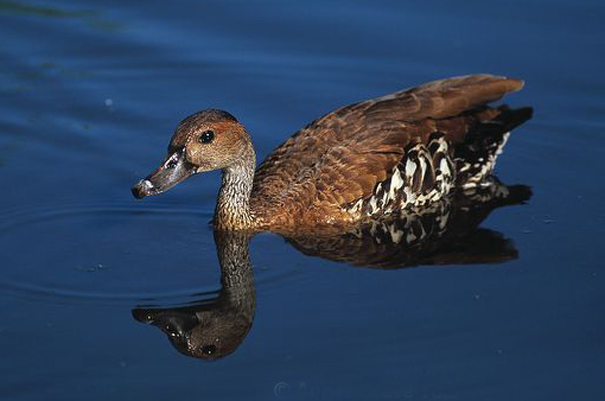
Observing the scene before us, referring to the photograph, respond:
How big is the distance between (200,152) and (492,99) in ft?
8.64

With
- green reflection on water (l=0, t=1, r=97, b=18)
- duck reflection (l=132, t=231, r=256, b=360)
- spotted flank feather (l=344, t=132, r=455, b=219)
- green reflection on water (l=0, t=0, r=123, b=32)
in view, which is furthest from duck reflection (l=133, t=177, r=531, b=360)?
green reflection on water (l=0, t=1, r=97, b=18)

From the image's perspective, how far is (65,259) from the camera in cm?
1023

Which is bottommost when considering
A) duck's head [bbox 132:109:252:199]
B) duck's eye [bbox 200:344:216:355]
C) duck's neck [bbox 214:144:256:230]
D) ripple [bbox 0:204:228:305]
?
duck's eye [bbox 200:344:216:355]

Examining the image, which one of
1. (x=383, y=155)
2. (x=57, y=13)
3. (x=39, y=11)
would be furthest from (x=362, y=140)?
(x=39, y=11)

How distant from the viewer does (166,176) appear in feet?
34.7

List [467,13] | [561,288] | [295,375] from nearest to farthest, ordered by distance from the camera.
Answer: [295,375]
[561,288]
[467,13]

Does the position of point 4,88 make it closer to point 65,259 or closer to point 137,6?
point 137,6

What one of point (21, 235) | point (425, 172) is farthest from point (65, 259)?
point (425, 172)

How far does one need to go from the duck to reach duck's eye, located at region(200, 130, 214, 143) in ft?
0.04

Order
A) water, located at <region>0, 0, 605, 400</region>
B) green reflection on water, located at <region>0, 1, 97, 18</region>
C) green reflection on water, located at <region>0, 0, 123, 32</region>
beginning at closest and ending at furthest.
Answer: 1. water, located at <region>0, 0, 605, 400</region>
2. green reflection on water, located at <region>0, 0, 123, 32</region>
3. green reflection on water, located at <region>0, 1, 97, 18</region>

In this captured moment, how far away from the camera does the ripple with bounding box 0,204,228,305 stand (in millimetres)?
Answer: 9719

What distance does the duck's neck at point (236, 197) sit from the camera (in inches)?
430

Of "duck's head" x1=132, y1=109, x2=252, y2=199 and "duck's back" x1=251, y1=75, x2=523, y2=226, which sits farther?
"duck's back" x1=251, y1=75, x2=523, y2=226

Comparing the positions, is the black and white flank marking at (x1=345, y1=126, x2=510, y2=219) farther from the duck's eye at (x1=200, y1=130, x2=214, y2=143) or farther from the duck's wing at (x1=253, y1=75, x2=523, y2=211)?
the duck's eye at (x1=200, y1=130, x2=214, y2=143)
